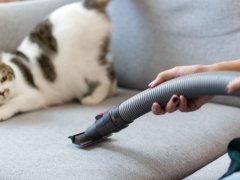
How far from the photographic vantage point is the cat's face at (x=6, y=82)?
160 cm

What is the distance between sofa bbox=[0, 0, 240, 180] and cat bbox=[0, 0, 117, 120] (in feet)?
0.27

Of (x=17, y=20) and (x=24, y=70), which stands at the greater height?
(x=17, y=20)

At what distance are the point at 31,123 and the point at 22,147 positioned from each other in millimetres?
252

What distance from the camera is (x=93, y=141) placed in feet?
4.10

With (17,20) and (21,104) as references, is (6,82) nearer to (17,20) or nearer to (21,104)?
(21,104)

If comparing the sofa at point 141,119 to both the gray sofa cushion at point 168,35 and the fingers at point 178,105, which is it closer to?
the gray sofa cushion at point 168,35

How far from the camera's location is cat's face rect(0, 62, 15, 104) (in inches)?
62.9

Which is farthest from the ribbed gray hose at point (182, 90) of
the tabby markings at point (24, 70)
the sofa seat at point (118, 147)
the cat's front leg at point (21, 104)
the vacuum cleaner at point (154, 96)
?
the tabby markings at point (24, 70)

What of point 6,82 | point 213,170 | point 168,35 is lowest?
point 213,170

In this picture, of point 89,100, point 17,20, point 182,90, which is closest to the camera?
point 182,90

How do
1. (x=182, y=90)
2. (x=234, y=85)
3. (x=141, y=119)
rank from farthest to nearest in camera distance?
1. (x=141, y=119)
2. (x=182, y=90)
3. (x=234, y=85)

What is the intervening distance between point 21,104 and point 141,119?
0.48 metres

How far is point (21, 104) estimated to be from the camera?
5.39 ft

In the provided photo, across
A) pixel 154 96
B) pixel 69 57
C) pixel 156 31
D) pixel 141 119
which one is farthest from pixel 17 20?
pixel 154 96
